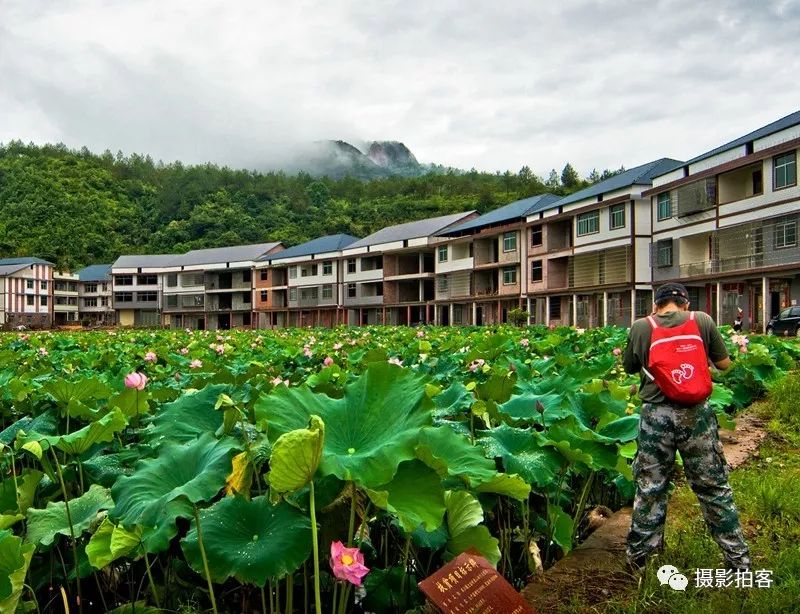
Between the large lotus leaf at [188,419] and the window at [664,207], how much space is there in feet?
93.5

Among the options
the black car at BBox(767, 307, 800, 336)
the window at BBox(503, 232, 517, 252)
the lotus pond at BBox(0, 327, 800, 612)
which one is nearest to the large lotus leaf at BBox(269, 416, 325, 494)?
the lotus pond at BBox(0, 327, 800, 612)

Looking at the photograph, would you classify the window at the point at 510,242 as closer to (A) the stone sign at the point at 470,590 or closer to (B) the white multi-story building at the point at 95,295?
(A) the stone sign at the point at 470,590

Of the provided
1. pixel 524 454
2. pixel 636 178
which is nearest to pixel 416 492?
pixel 524 454

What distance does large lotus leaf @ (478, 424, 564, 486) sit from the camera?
91.7 inches

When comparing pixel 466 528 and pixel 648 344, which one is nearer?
pixel 466 528

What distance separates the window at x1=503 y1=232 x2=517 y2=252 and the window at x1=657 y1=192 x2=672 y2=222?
32.5ft

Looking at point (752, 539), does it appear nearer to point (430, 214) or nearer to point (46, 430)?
point (46, 430)

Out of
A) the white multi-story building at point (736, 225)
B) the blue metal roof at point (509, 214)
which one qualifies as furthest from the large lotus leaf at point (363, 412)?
the blue metal roof at point (509, 214)

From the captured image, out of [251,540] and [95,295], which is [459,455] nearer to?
[251,540]

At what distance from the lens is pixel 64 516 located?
200cm

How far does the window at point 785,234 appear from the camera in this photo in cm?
2211

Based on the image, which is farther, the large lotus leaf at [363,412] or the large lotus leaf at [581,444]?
the large lotus leaf at [581,444]

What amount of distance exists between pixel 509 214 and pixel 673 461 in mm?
36423

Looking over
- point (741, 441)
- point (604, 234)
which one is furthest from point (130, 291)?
point (741, 441)
